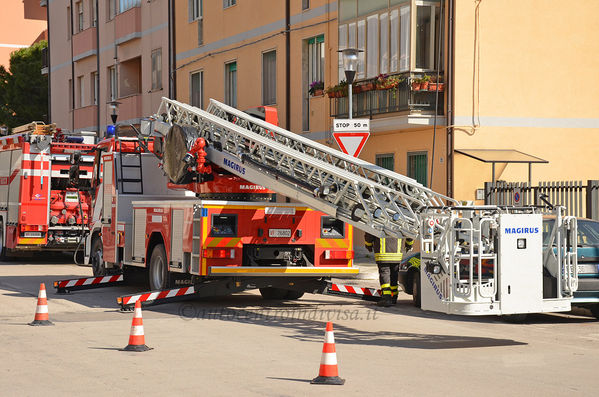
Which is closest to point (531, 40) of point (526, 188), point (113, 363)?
point (526, 188)

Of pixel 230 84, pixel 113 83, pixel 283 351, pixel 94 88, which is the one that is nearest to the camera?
pixel 283 351

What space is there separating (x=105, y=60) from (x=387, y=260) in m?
29.4

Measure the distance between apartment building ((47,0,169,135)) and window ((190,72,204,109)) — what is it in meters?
1.90

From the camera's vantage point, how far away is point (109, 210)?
1758 centimetres

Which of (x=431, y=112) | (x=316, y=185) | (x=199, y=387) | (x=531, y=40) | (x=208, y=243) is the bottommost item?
(x=199, y=387)

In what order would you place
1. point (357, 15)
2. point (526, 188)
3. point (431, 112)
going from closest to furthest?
point (526, 188)
point (431, 112)
point (357, 15)

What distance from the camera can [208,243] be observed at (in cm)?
1400

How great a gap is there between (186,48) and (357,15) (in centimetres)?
1162

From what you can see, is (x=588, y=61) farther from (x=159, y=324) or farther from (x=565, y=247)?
(x=159, y=324)

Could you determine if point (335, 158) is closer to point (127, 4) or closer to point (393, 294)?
point (393, 294)

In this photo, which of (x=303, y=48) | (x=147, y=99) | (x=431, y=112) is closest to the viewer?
(x=431, y=112)

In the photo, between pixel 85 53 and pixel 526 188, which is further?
pixel 85 53

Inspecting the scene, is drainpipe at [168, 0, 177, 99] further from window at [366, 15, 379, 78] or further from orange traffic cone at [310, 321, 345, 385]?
orange traffic cone at [310, 321, 345, 385]

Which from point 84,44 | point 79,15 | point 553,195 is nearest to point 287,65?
point 553,195
